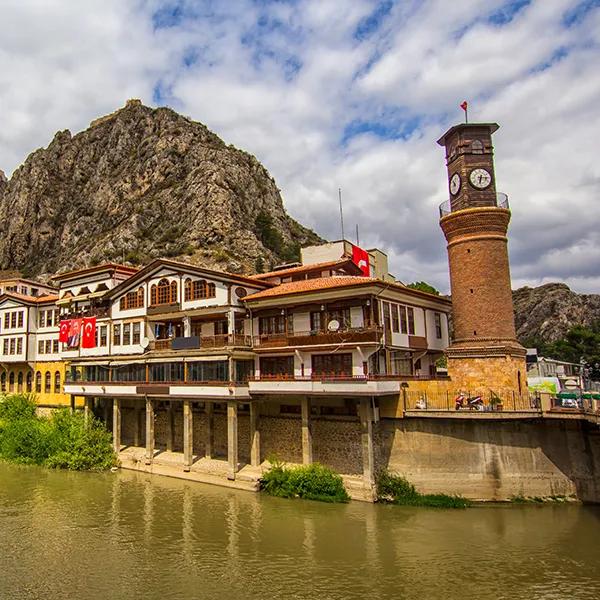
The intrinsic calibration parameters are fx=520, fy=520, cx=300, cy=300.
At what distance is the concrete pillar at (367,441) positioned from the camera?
28.0 m

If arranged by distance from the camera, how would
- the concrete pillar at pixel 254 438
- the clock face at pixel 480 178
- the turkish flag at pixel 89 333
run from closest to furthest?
the clock face at pixel 480 178
the concrete pillar at pixel 254 438
the turkish flag at pixel 89 333

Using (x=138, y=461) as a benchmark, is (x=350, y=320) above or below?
above

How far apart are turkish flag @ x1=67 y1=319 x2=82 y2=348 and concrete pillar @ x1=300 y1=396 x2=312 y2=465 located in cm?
2345

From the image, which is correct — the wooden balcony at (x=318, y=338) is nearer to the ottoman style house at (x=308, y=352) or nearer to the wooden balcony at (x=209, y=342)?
the ottoman style house at (x=308, y=352)

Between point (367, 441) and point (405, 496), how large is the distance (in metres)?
3.42

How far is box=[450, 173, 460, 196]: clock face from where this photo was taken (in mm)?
32612

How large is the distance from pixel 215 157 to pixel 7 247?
53.7m

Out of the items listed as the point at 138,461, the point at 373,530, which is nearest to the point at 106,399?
the point at 138,461

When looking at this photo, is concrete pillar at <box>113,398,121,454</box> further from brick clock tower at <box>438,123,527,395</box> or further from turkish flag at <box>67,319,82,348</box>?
brick clock tower at <box>438,123,527,395</box>

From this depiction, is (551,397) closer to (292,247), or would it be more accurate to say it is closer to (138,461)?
(138,461)

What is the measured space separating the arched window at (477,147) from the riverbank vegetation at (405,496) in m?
19.9

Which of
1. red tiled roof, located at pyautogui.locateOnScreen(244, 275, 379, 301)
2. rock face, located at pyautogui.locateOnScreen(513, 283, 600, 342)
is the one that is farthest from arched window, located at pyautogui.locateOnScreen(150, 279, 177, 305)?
rock face, located at pyautogui.locateOnScreen(513, 283, 600, 342)

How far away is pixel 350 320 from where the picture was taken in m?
30.8

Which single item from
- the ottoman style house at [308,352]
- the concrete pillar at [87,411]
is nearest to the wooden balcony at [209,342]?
the ottoman style house at [308,352]
